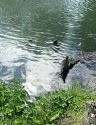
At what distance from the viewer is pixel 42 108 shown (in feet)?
29.2

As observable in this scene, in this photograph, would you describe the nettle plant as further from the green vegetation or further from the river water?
the river water

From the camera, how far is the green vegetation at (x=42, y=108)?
8.26 m

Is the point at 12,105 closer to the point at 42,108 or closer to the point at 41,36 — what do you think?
the point at 42,108

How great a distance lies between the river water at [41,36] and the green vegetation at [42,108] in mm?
3458

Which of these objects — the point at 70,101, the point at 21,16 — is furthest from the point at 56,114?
the point at 21,16

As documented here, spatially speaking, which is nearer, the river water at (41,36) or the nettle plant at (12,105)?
the nettle plant at (12,105)

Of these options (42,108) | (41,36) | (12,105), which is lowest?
(42,108)

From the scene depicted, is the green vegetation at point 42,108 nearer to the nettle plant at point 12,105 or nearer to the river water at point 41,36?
the nettle plant at point 12,105

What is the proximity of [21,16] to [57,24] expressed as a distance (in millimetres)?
3455

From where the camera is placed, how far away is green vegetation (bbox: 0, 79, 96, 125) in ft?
27.1

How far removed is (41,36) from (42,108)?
38.0ft

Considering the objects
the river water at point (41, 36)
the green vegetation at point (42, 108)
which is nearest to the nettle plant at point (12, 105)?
the green vegetation at point (42, 108)

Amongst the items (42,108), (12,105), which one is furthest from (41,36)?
(12,105)

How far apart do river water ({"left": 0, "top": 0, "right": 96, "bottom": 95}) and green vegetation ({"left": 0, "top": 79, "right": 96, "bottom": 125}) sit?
3458mm
